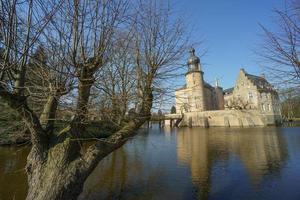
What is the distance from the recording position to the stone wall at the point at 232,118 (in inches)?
1660

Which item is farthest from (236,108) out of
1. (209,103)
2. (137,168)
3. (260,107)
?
(137,168)

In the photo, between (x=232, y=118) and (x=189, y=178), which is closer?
(x=189, y=178)

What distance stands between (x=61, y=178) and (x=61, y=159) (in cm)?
29

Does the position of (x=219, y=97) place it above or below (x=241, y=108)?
above

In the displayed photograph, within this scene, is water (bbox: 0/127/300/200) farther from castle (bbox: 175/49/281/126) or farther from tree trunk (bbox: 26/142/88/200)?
castle (bbox: 175/49/281/126)

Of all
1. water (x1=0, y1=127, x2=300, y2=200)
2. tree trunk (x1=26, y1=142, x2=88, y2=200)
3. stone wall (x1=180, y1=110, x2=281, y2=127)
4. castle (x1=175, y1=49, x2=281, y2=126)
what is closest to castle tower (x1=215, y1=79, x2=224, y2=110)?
castle (x1=175, y1=49, x2=281, y2=126)

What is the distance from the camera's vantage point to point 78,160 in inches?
156

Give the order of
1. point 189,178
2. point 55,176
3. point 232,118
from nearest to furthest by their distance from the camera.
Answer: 1. point 55,176
2. point 189,178
3. point 232,118

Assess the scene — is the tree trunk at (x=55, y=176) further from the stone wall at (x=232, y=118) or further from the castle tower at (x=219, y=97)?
the castle tower at (x=219, y=97)

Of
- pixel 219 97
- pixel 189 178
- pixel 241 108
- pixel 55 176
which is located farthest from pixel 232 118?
pixel 55 176

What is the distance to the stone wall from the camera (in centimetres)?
4217

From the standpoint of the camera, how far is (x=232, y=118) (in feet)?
144

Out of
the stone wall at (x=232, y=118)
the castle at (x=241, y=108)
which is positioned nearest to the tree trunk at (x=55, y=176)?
the castle at (x=241, y=108)

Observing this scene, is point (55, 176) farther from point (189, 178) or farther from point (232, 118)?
point (232, 118)
